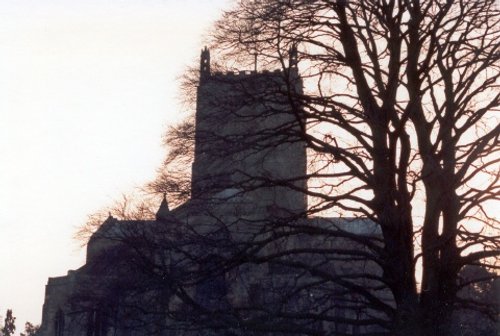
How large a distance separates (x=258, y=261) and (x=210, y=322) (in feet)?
3.56

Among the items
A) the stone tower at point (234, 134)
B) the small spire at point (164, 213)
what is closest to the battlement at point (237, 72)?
the stone tower at point (234, 134)

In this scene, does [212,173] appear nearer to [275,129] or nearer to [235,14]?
[275,129]

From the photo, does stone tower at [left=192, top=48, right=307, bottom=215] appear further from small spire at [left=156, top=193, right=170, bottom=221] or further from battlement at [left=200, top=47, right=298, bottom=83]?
small spire at [left=156, top=193, right=170, bottom=221]

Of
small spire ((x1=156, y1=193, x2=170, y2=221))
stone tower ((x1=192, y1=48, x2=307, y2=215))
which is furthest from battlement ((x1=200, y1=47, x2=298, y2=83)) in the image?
small spire ((x1=156, y1=193, x2=170, y2=221))

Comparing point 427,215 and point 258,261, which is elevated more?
point 427,215

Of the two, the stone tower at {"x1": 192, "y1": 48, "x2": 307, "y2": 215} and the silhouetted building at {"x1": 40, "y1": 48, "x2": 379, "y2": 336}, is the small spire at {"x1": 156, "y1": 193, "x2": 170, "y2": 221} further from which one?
the stone tower at {"x1": 192, "y1": 48, "x2": 307, "y2": 215}

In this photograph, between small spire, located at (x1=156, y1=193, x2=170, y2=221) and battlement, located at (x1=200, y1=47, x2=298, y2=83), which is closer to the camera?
small spire, located at (x1=156, y1=193, x2=170, y2=221)

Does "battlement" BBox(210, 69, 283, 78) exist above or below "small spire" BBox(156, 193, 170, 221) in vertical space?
above

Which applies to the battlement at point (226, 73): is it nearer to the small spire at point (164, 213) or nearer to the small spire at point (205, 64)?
the small spire at point (205, 64)

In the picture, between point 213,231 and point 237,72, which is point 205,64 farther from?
point 213,231

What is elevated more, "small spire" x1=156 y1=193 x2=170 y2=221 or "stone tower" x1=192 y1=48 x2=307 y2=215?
"stone tower" x1=192 y1=48 x2=307 y2=215

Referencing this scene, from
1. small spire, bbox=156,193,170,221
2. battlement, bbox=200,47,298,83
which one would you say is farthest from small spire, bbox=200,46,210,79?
small spire, bbox=156,193,170,221

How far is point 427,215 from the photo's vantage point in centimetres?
1008

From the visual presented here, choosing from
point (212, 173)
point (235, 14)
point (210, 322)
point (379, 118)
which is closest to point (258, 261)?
point (210, 322)
